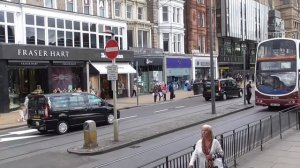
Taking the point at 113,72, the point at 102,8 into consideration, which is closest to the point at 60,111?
the point at 113,72

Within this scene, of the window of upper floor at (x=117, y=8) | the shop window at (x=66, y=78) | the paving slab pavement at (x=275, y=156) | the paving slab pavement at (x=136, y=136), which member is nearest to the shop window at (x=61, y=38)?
the shop window at (x=66, y=78)

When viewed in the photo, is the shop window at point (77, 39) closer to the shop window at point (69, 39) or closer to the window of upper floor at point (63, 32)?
the window of upper floor at point (63, 32)

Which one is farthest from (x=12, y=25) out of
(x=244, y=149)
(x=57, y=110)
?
(x=244, y=149)

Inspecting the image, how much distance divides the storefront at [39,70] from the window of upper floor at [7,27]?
75cm

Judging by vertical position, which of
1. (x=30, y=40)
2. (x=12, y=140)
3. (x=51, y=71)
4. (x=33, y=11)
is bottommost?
(x=12, y=140)

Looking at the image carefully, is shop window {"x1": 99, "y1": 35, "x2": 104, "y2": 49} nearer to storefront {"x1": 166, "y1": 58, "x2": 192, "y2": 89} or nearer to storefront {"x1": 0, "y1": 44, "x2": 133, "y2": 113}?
storefront {"x1": 0, "y1": 44, "x2": 133, "y2": 113}

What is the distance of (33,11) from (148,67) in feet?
57.1

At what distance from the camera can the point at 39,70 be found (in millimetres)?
→ 30406

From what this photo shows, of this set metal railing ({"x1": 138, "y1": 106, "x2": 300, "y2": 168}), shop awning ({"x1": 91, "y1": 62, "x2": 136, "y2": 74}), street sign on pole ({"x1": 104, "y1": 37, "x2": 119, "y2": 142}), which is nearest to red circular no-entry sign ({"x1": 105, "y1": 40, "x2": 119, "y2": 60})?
street sign on pole ({"x1": 104, "y1": 37, "x2": 119, "y2": 142})

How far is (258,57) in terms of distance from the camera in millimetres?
23062

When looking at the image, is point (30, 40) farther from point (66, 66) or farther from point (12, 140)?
point (12, 140)

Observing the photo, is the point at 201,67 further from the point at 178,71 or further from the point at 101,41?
the point at 101,41

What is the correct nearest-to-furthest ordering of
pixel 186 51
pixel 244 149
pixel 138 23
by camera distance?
1. pixel 244 149
2. pixel 138 23
3. pixel 186 51

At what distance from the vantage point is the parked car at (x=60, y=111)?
17.0m
